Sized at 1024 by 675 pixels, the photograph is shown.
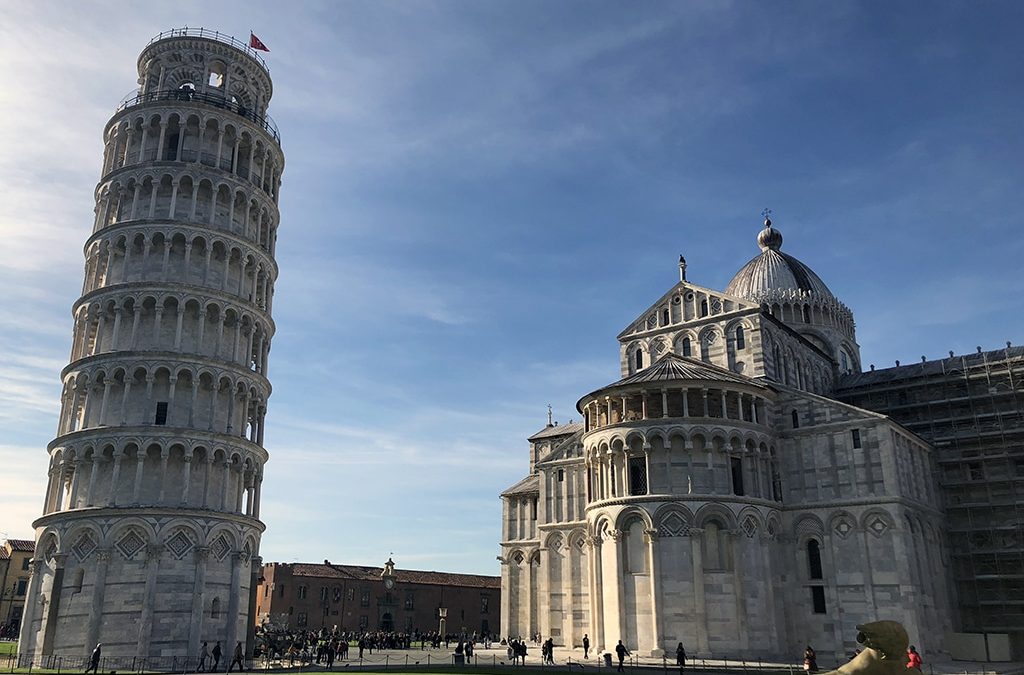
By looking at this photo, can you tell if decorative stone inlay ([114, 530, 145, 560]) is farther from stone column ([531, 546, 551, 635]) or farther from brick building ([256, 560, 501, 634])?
brick building ([256, 560, 501, 634])

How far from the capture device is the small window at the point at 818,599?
43062mm

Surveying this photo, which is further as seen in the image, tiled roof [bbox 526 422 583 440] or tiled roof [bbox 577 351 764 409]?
tiled roof [bbox 526 422 583 440]

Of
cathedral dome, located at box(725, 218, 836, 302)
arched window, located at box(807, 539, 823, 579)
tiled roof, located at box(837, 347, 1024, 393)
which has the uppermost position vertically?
cathedral dome, located at box(725, 218, 836, 302)

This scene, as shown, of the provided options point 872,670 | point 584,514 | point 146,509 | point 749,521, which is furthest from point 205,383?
point 872,670

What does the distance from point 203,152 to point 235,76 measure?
6.23 m

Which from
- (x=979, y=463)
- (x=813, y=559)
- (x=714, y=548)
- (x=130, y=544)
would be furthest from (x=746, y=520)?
(x=130, y=544)

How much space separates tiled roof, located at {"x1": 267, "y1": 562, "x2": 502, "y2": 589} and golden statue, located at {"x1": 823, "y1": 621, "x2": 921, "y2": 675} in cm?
8096

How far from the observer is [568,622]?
161 feet

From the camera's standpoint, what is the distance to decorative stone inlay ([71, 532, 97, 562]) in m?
37.6

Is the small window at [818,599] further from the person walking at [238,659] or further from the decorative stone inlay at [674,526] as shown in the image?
the person walking at [238,659]

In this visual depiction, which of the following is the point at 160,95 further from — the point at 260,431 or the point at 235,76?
the point at 260,431

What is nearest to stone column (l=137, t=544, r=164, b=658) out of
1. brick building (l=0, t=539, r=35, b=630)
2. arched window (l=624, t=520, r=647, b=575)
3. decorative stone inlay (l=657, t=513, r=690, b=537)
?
arched window (l=624, t=520, r=647, b=575)

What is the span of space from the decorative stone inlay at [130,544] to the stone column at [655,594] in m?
23.6

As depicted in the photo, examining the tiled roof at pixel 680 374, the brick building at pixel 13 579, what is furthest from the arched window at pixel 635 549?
the brick building at pixel 13 579
